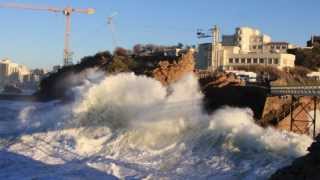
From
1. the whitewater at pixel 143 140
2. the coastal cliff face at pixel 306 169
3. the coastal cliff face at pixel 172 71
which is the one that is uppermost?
the coastal cliff face at pixel 172 71

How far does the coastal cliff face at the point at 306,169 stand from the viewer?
642 inches

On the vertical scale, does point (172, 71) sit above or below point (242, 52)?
below

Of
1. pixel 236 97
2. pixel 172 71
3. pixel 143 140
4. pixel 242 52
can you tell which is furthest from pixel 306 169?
pixel 242 52

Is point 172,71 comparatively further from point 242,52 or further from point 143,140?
point 242,52

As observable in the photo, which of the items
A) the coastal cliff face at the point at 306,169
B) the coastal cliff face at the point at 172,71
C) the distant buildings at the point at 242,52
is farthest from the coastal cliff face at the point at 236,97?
the distant buildings at the point at 242,52

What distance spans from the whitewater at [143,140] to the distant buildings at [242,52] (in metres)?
40.9

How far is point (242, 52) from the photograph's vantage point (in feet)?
317

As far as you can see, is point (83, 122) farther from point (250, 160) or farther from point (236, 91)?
point (250, 160)

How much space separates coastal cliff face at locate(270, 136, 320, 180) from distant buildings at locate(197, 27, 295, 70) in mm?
60910

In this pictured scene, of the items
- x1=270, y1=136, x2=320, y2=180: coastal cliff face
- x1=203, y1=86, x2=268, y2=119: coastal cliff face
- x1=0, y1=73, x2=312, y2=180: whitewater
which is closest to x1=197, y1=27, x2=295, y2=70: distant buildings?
x1=203, y1=86, x2=268, y2=119: coastal cliff face

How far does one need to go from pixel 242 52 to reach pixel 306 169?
80680 millimetres

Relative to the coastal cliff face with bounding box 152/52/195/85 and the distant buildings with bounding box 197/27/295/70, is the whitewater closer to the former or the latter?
the coastal cliff face with bounding box 152/52/195/85

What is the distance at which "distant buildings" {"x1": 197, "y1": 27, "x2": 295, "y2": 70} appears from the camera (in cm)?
8419

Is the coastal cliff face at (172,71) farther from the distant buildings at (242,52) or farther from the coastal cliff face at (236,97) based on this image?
the distant buildings at (242,52)
